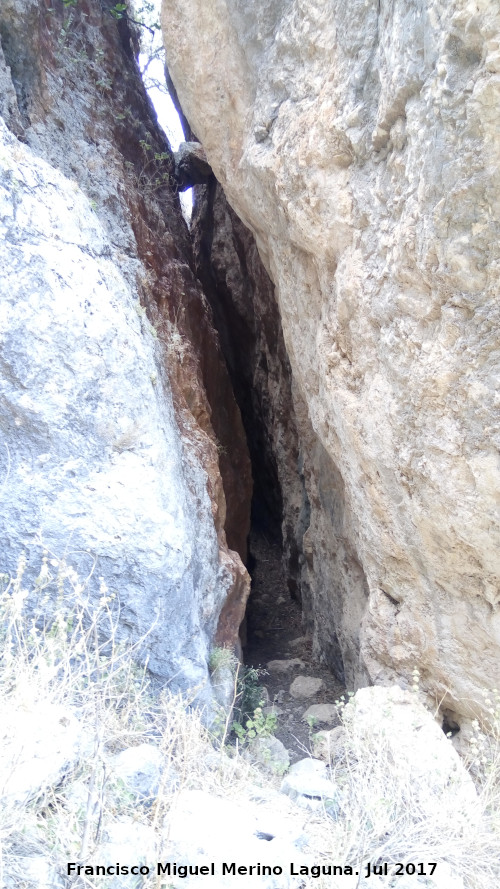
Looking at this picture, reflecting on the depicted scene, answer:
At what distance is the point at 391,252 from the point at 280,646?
15.7 ft

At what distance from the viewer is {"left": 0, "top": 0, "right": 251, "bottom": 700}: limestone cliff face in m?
3.20

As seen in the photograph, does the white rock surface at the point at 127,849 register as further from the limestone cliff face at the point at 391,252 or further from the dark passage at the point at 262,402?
the dark passage at the point at 262,402

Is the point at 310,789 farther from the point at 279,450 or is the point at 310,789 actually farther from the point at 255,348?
the point at 255,348

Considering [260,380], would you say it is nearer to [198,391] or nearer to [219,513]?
[198,391]

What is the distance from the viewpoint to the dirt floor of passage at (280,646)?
463cm

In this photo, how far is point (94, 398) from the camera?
3355 mm

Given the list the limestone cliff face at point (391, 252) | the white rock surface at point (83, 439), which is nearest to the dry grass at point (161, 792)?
the white rock surface at point (83, 439)

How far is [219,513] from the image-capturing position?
4.52 meters

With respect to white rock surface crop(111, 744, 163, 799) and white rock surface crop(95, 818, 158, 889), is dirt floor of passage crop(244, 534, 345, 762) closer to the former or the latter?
white rock surface crop(111, 744, 163, 799)

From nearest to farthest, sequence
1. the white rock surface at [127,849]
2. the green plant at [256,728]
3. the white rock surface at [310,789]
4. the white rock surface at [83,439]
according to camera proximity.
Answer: the white rock surface at [127,849] → the white rock surface at [310,789] → the white rock surface at [83,439] → the green plant at [256,728]

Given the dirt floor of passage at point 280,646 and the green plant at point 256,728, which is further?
the dirt floor of passage at point 280,646

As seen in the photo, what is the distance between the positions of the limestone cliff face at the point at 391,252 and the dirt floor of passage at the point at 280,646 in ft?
2.37

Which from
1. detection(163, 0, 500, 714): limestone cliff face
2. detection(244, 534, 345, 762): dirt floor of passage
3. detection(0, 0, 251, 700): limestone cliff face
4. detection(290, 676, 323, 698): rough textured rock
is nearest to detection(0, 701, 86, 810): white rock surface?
detection(0, 0, 251, 700): limestone cliff face

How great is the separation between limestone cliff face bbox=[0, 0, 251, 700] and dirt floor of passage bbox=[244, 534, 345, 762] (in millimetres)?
1074
